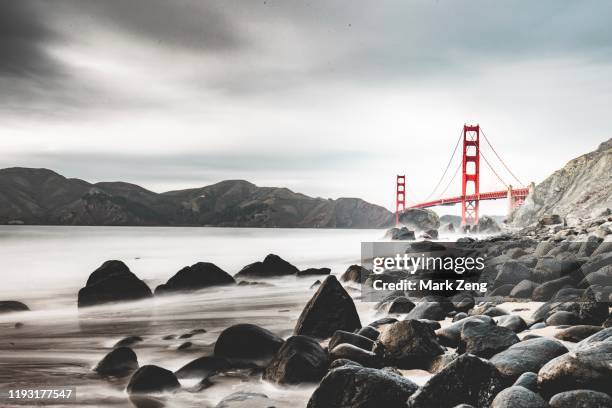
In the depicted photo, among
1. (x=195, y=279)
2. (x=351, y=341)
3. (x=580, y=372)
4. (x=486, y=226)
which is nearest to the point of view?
(x=580, y=372)

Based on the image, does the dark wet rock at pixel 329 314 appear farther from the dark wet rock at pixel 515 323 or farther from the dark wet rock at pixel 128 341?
the dark wet rock at pixel 128 341

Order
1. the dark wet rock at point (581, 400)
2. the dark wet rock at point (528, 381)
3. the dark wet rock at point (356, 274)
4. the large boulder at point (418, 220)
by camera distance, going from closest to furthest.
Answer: the dark wet rock at point (581, 400), the dark wet rock at point (528, 381), the dark wet rock at point (356, 274), the large boulder at point (418, 220)

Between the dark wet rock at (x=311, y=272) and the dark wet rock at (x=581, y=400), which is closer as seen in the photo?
the dark wet rock at (x=581, y=400)

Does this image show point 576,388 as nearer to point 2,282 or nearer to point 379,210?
point 2,282

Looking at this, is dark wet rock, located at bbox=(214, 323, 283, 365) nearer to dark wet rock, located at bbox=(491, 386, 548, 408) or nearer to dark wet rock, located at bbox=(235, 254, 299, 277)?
dark wet rock, located at bbox=(491, 386, 548, 408)

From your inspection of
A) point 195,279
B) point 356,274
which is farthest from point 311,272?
point 195,279

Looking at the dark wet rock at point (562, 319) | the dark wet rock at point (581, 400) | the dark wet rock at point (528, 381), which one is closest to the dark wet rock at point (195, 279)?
the dark wet rock at point (562, 319)

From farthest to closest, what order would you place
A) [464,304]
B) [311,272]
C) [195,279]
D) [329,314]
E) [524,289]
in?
[311,272] → [195,279] → [524,289] → [464,304] → [329,314]

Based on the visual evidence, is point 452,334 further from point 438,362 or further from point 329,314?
point 329,314
